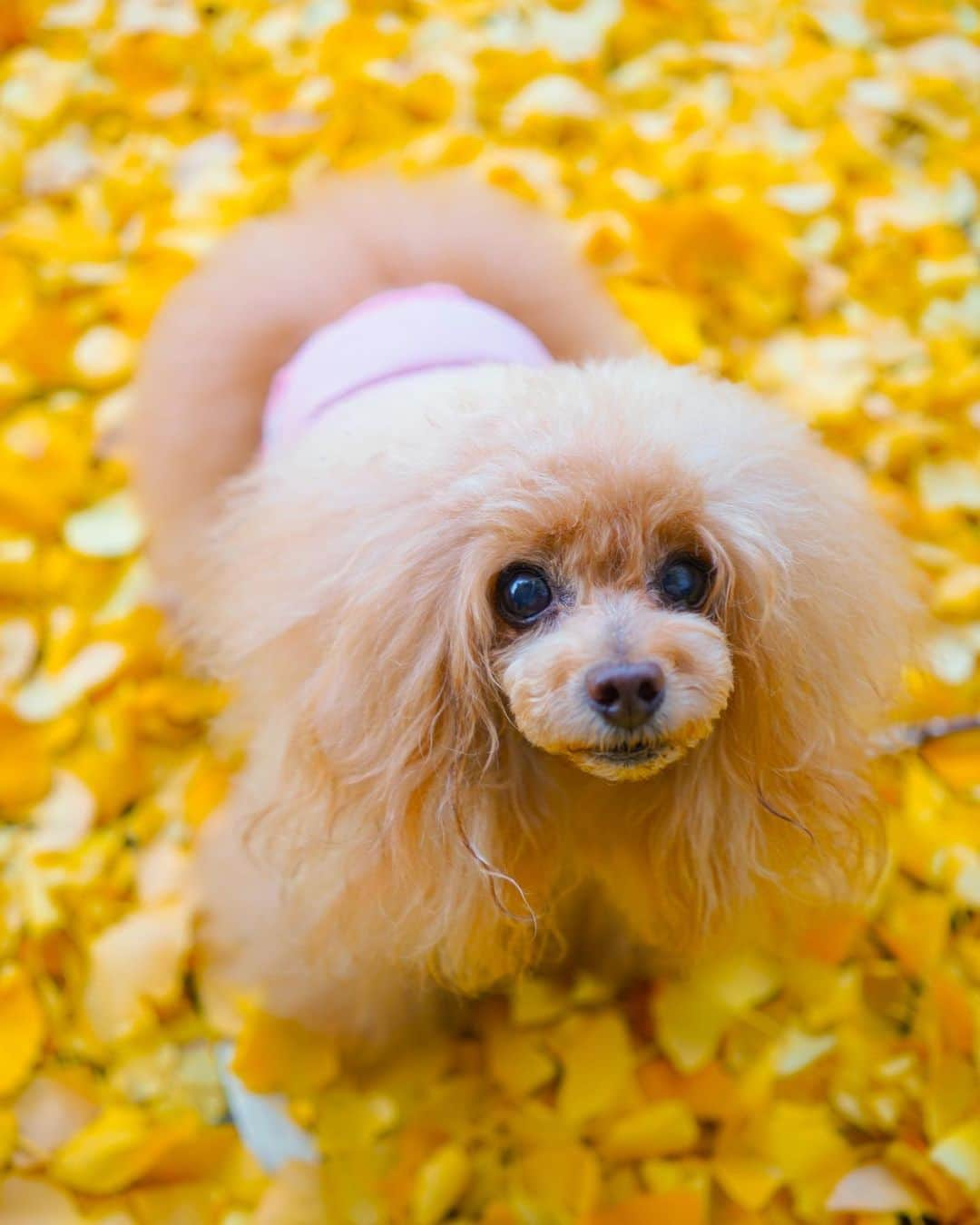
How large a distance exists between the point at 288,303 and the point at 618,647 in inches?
22.8

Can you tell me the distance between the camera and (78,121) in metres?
1.47

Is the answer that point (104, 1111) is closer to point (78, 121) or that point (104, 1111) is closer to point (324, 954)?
point (324, 954)

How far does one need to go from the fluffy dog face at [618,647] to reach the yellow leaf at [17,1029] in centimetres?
52

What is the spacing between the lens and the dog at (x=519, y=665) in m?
0.59

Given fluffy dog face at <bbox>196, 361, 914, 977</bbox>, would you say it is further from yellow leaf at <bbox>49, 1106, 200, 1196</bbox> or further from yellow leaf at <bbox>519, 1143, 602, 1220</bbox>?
yellow leaf at <bbox>49, 1106, 200, 1196</bbox>

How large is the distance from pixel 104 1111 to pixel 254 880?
208 millimetres

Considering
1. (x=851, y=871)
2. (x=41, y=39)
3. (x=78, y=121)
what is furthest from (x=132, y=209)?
(x=851, y=871)

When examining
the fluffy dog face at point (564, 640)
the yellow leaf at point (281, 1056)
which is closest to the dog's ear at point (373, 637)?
the fluffy dog face at point (564, 640)

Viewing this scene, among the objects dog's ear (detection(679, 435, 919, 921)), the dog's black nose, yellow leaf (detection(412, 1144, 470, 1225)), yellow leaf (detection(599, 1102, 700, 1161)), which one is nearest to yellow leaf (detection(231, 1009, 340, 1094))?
yellow leaf (detection(412, 1144, 470, 1225))

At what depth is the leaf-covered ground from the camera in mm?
810

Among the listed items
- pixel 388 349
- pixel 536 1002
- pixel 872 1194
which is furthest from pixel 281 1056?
pixel 388 349

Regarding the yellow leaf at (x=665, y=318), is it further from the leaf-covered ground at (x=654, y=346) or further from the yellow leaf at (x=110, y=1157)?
the yellow leaf at (x=110, y=1157)

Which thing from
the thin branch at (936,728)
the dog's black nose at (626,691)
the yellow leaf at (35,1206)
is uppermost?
the dog's black nose at (626,691)

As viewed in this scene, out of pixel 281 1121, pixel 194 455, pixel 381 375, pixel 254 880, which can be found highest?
pixel 381 375
